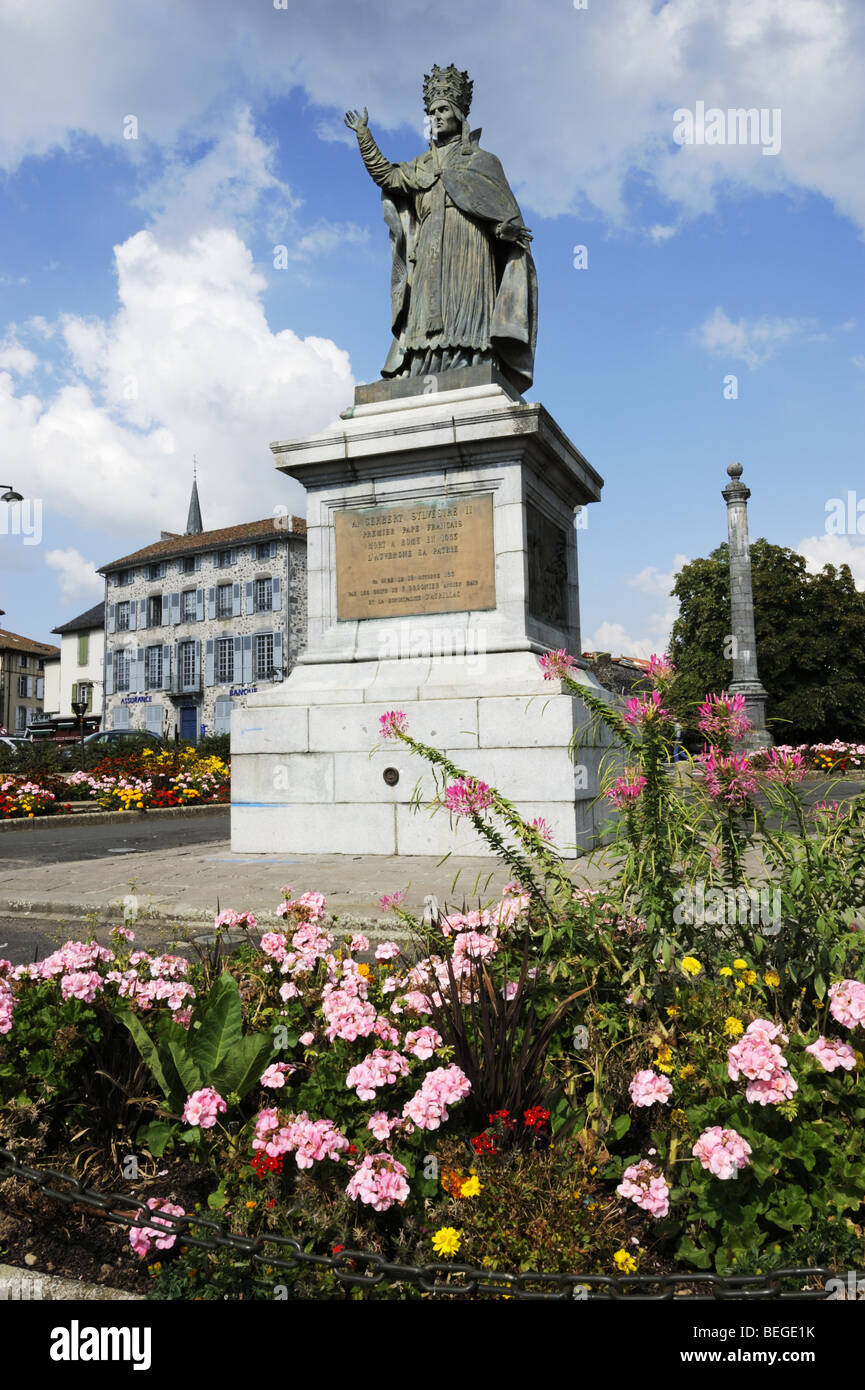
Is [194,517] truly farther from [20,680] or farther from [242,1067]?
[242,1067]

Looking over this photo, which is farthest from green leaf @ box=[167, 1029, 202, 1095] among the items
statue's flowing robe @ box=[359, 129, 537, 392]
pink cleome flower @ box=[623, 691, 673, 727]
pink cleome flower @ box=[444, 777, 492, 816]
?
statue's flowing robe @ box=[359, 129, 537, 392]

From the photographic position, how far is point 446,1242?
6.33ft

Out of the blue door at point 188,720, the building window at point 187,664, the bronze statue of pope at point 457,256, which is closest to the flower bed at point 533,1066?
the bronze statue of pope at point 457,256

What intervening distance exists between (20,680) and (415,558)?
8051cm

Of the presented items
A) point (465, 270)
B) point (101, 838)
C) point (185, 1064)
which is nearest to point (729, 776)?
point (185, 1064)

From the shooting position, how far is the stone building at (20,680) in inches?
3063

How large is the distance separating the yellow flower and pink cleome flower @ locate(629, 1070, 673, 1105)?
→ 0.59 meters

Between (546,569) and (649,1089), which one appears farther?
(546,569)

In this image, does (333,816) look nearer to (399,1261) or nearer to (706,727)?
(706,727)

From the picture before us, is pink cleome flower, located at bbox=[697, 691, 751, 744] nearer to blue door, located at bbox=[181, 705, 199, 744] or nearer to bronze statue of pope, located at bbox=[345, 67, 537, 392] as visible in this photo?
bronze statue of pope, located at bbox=[345, 67, 537, 392]

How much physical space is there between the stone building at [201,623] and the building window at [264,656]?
59 millimetres

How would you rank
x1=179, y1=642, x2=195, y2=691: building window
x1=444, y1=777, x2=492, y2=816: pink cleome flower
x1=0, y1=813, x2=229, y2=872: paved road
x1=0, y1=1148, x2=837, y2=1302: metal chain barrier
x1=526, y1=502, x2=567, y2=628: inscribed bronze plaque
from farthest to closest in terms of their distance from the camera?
1. x1=179, y1=642, x2=195, y2=691: building window
2. x1=0, y1=813, x2=229, y2=872: paved road
3. x1=526, y1=502, x2=567, y2=628: inscribed bronze plaque
4. x1=444, y1=777, x2=492, y2=816: pink cleome flower
5. x1=0, y1=1148, x2=837, y2=1302: metal chain barrier

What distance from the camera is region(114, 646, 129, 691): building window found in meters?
59.0

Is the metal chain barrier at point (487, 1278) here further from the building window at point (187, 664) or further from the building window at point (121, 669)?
the building window at point (121, 669)
